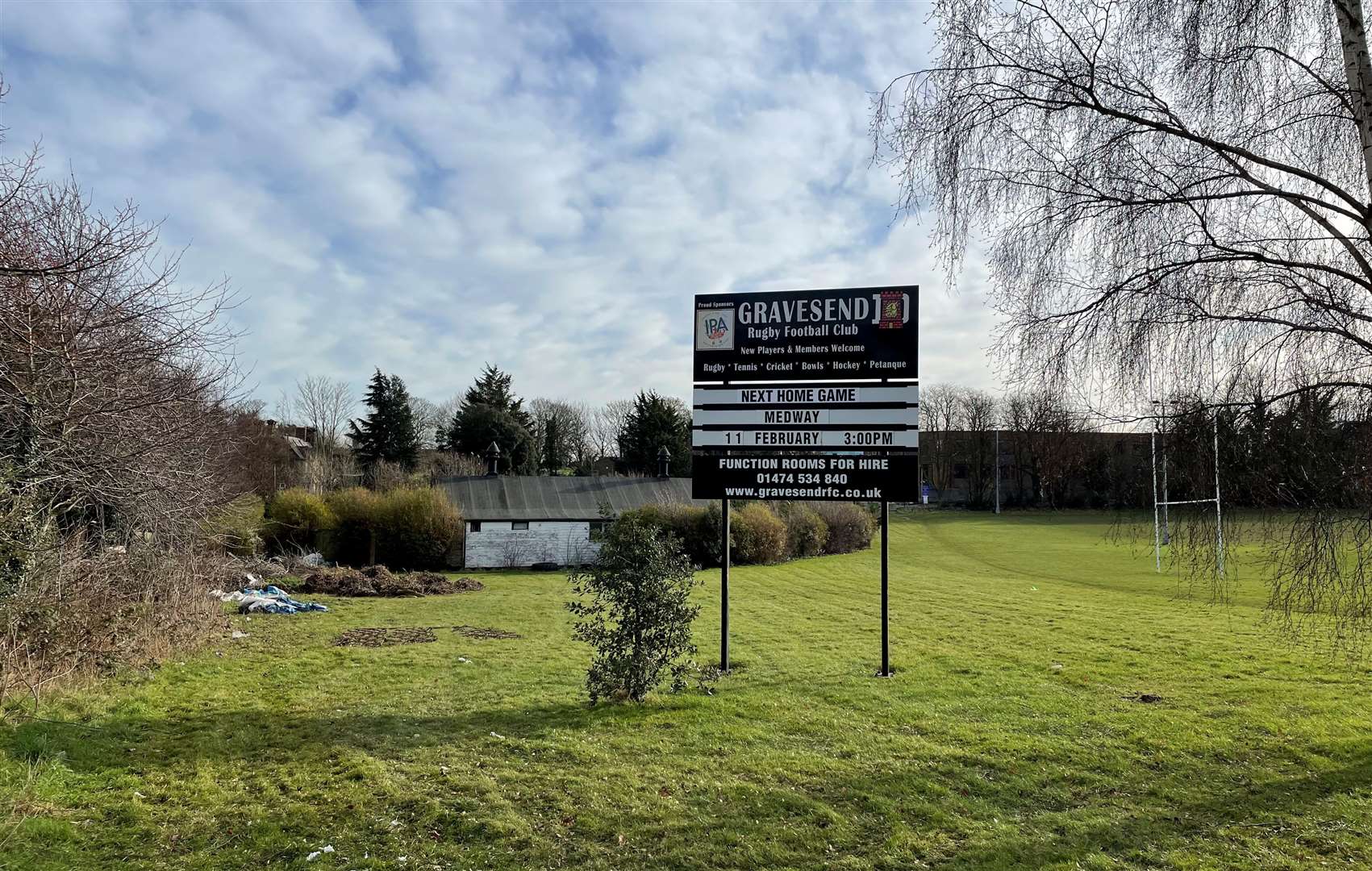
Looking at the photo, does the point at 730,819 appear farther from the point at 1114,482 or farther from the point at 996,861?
the point at 1114,482

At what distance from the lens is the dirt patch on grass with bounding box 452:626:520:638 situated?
531 inches

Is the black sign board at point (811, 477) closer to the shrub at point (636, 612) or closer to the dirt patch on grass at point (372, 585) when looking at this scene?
the shrub at point (636, 612)

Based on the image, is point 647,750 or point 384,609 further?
point 384,609

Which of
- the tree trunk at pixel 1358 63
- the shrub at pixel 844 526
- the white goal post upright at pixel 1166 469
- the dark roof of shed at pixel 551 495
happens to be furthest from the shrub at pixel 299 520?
the tree trunk at pixel 1358 63

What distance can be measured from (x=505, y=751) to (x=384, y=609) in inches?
493

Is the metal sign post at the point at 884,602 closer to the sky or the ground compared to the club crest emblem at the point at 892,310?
closer to the ground

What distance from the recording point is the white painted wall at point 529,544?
30.2 metres

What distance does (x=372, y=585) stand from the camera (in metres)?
21.3

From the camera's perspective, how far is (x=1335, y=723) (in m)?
6.93

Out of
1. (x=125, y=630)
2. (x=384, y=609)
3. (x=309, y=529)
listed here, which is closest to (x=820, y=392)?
(x=125, y=630)

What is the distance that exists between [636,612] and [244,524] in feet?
68.3

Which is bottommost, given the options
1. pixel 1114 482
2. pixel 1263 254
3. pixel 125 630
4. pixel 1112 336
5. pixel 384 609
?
pixel 384 609

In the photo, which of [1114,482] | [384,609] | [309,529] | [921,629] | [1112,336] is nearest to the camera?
[1112,336]

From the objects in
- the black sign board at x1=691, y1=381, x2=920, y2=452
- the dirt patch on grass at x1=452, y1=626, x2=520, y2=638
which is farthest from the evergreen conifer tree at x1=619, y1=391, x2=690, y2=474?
the black sign board at x1=691, y1=381, x2=920, y2=452
